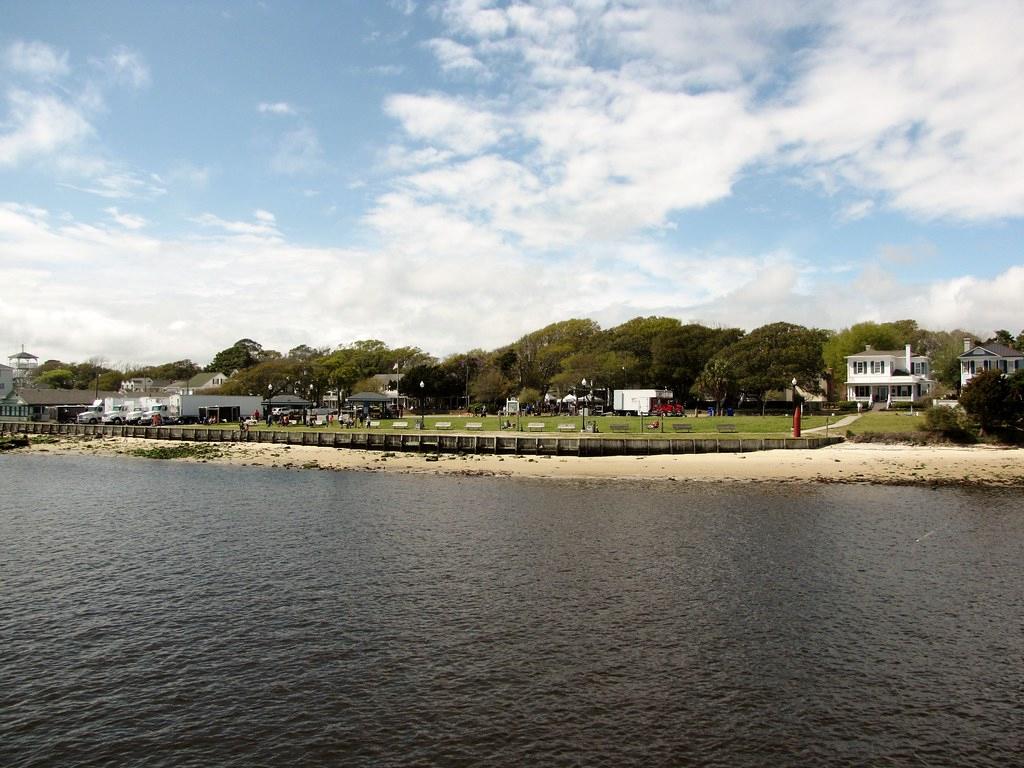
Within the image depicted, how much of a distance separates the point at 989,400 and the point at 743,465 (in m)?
20.2

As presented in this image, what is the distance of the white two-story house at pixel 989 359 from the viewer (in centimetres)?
7125

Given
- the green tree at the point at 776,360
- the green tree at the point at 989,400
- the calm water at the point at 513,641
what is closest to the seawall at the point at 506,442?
the green tree at the point at 989,400

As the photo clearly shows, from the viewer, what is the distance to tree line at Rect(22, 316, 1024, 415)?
7869 centimetres

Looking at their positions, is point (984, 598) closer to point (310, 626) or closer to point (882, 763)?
point (882, 763)

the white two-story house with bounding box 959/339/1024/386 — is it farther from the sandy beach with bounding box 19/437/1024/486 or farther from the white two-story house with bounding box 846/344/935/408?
the sandy beach with bounding box 19/437/1024/486

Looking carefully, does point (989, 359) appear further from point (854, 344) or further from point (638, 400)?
point (638, 400)

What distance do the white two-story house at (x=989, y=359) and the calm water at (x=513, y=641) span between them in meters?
53.7

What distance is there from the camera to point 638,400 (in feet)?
263

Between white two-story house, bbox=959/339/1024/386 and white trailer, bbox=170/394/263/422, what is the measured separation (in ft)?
282

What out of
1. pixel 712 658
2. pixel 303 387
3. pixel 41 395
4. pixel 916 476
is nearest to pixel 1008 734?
pixel 712 658

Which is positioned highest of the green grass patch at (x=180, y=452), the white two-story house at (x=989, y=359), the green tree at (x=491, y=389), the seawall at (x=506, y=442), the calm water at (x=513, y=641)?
the white two-story house at (x=989, y=359)

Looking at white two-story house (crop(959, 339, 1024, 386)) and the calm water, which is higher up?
white two-story house (crop(959, 339, 1024, 386))

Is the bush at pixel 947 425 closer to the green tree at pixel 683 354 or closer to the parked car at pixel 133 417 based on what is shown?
the green tree at pixel 683 354

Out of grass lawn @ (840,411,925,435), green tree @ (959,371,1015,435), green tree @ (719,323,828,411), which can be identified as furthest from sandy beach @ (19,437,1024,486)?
green tree @ (719,323,828,411)
